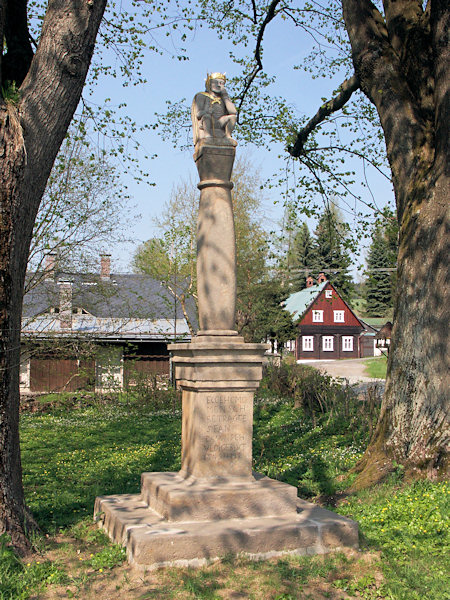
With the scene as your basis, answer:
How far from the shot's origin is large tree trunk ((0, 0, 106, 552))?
5.18 m

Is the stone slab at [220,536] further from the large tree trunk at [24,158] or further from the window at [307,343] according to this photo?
the window at [307,343]

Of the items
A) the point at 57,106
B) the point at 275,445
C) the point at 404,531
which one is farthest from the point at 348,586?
the point at 275,445

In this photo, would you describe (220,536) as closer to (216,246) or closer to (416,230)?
(216,246)

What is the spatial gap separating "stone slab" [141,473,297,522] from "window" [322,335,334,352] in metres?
52.6

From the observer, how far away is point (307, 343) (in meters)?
57.2

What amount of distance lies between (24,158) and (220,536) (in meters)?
3.68

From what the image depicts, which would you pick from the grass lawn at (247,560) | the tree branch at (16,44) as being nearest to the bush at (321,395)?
the grass lawn at (247,560)

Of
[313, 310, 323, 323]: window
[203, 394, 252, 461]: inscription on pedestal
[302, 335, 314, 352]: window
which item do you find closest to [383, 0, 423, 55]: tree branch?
[203, 394, 252, 461]: inscription on pedestal

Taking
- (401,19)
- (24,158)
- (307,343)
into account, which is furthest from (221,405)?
(307,343)

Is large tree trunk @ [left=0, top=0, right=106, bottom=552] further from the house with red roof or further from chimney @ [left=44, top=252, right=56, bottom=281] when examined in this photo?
the house with red roof

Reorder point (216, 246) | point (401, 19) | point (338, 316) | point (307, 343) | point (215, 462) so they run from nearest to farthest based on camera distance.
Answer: point (215, 462) < point (216, 246) < point (401, 19) < point (307, 343) < point (338, 316)

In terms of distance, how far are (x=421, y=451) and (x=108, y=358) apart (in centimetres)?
1190

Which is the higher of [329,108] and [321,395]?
[329,108]

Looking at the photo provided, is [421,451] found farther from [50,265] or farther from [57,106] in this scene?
[50,265]
